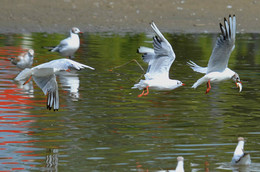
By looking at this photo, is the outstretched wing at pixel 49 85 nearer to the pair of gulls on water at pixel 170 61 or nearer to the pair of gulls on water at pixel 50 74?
the pair of gulls on water at pixel 50 74

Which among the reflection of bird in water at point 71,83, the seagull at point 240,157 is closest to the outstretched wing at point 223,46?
the seagull at point 240,157

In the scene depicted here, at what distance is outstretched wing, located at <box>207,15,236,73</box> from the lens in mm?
11445

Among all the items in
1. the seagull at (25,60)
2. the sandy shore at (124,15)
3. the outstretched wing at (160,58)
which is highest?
the sandy shore at (124,15)

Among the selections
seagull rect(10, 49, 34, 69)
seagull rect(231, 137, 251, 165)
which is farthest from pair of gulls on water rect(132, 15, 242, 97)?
seagull rect(10, 49, 34, 69)

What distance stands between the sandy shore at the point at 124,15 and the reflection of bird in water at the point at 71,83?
311 inches

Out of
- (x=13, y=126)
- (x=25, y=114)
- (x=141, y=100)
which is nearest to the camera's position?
(x=13, y=126)

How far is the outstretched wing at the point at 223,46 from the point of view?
451 inches

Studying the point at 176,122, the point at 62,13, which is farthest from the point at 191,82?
the point at 62,13

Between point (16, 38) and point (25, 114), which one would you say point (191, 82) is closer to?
point (25, 114)

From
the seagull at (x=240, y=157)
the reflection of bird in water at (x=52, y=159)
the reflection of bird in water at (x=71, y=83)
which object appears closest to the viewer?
the reflection of bird in water at (x=52, y=159)

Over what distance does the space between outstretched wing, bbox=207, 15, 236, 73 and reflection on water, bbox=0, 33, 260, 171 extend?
896mm

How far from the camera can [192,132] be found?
10.8 metres

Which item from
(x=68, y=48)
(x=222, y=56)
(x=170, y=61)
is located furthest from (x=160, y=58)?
(x=68, y=48)

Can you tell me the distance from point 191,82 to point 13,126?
5511mm
